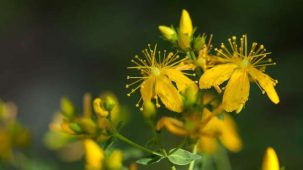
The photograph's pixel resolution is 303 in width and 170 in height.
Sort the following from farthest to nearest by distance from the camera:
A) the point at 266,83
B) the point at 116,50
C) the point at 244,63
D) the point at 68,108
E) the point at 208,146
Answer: the point at 116,50, the point at 208,146, the point at 68,108, the point at 244,63, the point at 266,83

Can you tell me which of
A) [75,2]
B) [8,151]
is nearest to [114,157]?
[8,151]

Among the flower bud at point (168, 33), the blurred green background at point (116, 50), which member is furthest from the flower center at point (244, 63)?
the blurred green background at point (116, 50)

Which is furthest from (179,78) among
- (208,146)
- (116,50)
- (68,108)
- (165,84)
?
(116,50)

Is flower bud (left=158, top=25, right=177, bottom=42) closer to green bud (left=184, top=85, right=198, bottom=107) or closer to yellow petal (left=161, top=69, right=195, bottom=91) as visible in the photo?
yellow petal (left=161, top=69, right=195, bottom=91)

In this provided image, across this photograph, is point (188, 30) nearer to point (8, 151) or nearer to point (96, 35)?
point (8, 151)

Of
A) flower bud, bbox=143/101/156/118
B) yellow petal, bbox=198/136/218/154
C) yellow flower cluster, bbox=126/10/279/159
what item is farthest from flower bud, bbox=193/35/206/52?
yellow petal, bbox=198/136/218/154

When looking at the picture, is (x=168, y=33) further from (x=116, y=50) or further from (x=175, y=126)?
(x=116, y=50)

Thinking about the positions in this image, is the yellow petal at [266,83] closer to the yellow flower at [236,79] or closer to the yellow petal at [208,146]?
the yellow flower at [236,79]

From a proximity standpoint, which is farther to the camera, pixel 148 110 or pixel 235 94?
pixel 148 110
